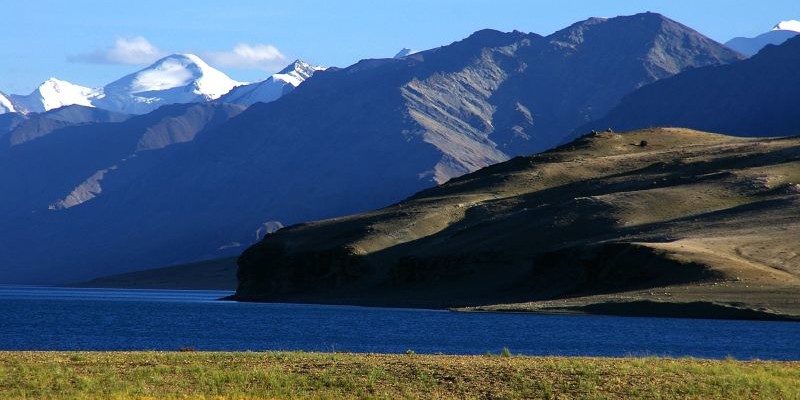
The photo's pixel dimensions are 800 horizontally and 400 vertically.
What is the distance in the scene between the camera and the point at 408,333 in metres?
97.8

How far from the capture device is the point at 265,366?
159 feet

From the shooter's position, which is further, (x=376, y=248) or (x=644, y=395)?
(x=376, y=248)

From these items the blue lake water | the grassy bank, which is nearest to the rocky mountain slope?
the blue lake water

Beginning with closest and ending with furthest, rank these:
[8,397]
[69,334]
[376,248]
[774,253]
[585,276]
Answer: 1. [8,397]
2. [69,334]
3. [774,253]
4. [585,276]
5. [376,248]

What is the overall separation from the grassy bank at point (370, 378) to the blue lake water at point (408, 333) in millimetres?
23510

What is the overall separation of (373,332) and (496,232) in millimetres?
89288

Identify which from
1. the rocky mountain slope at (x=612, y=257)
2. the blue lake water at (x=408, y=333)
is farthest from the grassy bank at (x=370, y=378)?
the rocky mountain slope at (x=612, y=257)

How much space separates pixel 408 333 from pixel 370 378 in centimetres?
5201

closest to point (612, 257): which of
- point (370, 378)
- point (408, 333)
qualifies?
point (408, 333)

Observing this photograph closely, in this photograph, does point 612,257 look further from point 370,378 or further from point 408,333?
point 370,378

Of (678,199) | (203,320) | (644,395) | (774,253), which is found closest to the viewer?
(644,395)

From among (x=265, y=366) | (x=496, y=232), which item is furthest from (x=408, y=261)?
(x=265, y=366)

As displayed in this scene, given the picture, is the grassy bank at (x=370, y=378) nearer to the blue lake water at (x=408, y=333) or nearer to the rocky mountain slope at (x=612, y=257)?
the blue lake water at (x=408, y=333)

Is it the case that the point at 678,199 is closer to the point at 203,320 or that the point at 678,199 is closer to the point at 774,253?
the point at 774,253
